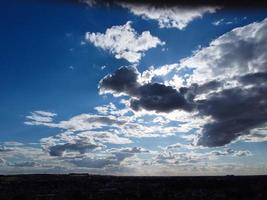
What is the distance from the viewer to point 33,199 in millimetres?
39750

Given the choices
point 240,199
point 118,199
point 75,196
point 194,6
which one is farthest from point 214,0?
point 75,196

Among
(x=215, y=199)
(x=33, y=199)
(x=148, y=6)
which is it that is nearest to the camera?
(x=148, y=6)

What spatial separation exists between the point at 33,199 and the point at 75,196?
3702 millimetres

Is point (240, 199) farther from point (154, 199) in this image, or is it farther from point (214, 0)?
point (214, 0)

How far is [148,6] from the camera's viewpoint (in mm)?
1357

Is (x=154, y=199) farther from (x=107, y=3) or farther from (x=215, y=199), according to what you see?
(x=107, y=3)

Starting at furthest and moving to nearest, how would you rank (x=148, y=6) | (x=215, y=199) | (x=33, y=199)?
(x=33, y=199) → (x=215, y=199) → (x=148, y=6)

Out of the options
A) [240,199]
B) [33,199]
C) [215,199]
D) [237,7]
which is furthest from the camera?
[33,199]

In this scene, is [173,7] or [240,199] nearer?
[173,7]

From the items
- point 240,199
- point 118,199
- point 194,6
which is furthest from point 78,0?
point 118,199

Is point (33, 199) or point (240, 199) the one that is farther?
point (33, 199)

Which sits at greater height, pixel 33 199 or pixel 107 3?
pixel 33 199

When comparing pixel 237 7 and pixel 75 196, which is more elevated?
pixel 75 196

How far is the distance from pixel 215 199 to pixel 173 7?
121ft
